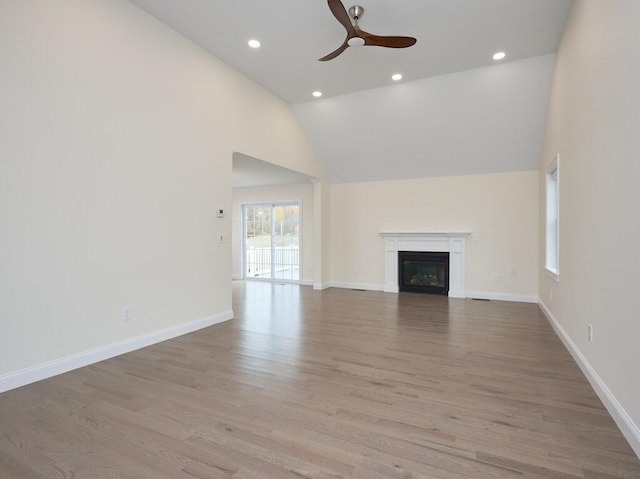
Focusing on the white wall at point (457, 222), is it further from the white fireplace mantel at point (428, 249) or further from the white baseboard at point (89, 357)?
the white baseboard at point (89, 357)

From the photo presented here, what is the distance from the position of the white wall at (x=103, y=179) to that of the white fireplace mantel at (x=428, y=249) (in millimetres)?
3605

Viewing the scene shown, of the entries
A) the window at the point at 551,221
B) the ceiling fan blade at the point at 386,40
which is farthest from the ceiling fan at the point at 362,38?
the window at the point at 551,221

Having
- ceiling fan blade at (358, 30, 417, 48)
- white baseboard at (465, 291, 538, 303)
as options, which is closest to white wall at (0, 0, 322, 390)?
ceiling fan blade at (358, 30, 417, 48)

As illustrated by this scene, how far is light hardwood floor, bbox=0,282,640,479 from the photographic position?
1.71 meters

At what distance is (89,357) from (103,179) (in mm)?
1652

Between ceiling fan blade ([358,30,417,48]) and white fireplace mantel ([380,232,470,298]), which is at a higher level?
ceiling fan blade ([358,30,417,48])

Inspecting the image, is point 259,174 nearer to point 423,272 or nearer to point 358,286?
point 358,286

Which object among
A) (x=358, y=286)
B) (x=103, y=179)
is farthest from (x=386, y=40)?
(x=358, y=286)

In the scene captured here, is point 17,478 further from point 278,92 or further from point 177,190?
point 278,92

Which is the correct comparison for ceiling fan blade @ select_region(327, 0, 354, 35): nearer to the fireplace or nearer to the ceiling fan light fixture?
the ceiling fan light fixture

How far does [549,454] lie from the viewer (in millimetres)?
1781

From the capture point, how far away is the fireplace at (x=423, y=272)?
21.6ft

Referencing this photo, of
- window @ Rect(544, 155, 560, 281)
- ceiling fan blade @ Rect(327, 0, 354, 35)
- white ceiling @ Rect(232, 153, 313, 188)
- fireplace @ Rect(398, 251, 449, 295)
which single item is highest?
ceiling fan blade @ Rect(327, 0, 354, 35)

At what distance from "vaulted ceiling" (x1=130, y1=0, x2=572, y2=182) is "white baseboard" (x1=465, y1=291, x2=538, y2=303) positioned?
2283mm
